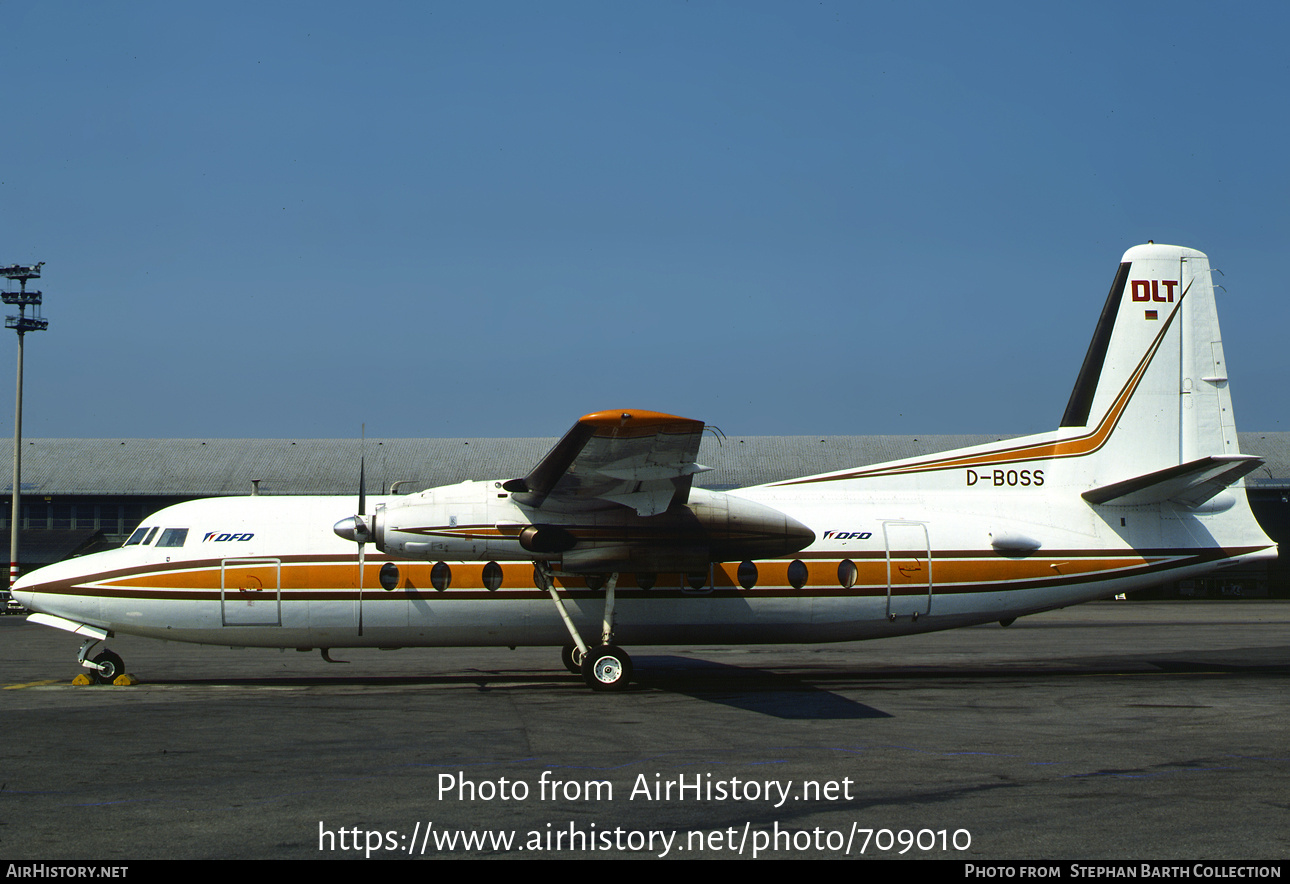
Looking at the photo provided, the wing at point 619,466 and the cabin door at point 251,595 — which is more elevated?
the wing at point 619,466

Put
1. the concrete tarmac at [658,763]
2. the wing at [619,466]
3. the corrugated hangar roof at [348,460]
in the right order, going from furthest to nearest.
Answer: the corrugated hangar roof at [348,460], the wing at [619,466], the concrete tarmac at [658,763]

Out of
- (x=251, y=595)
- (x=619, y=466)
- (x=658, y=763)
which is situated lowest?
(x=251, y=595)

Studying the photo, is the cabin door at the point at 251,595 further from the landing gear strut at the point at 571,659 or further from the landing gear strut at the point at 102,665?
the landing gear strut at the point at 571,659

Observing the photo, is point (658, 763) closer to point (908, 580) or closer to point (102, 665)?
point (908, 580)

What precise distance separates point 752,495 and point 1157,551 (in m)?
7.12

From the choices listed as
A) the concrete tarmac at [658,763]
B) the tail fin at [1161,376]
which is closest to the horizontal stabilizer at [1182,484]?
the tail fin at [1161,376]

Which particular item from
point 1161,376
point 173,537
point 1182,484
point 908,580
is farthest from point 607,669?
point 1161,376

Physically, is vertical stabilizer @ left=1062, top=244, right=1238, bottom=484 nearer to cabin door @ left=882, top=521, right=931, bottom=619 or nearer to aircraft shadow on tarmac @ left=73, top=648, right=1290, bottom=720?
aircraft shadow on tarmac @ left=73, top=648, right=1290, bottom=720

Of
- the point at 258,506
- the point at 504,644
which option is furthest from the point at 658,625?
the point at 258,506

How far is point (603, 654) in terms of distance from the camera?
642 inches

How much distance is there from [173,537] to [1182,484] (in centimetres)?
1701

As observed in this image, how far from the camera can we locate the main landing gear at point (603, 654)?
53.3ft
